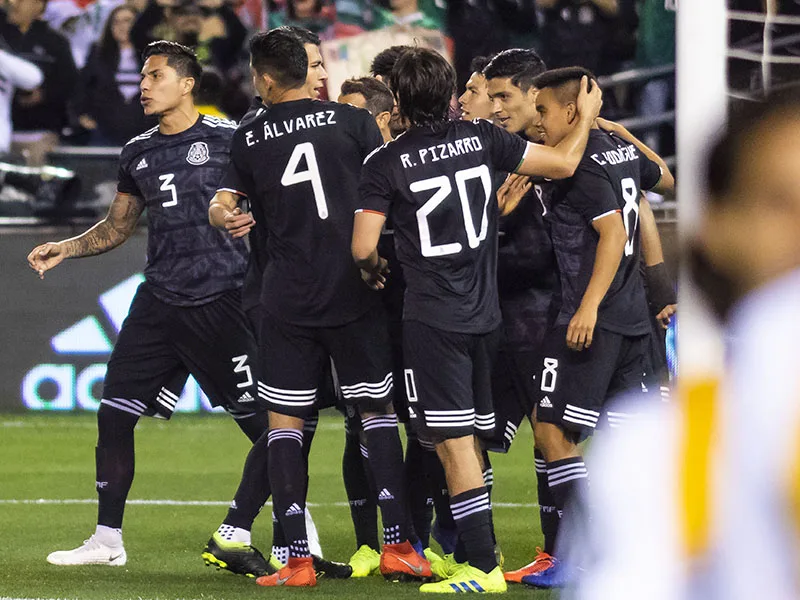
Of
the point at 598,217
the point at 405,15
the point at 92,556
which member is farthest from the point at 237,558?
the point at 405,15

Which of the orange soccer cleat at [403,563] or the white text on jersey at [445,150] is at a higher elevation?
the white text on jersey at [445,150]

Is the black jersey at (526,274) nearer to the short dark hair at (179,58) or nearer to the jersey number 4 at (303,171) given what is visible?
the jersey number 4 at (303,171)

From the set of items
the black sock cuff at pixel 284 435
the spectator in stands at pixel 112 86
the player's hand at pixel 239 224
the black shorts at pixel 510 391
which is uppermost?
the spectator in stands at pixel 112 86

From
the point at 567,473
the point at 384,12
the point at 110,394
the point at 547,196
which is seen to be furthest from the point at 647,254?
the point at 384,12

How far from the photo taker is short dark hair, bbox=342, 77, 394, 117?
5.77 m

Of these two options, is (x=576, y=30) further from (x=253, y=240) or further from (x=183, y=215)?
(x=253, y=240)

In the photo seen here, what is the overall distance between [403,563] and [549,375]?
2.77ft

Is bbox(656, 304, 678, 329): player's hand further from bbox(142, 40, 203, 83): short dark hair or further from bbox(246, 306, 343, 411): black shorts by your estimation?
bbox(142, 40, 203, 83): short dark hair

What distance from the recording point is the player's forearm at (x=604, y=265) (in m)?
4.89

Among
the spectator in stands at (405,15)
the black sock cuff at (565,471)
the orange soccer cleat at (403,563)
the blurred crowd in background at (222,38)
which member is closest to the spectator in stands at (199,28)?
the blurred crowd in background at (222,38)

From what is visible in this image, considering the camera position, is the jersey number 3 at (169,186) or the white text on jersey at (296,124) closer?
the white text on jersey at (296,124)

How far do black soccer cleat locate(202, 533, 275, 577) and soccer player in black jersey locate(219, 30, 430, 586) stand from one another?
0.72 feet

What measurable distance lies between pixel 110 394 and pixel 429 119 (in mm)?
1772

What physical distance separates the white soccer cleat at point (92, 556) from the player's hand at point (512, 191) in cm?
196
